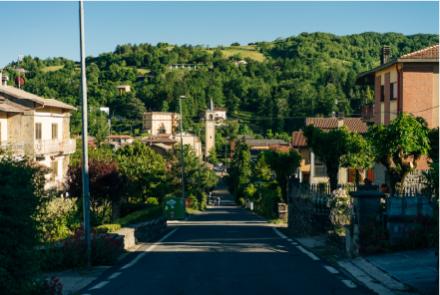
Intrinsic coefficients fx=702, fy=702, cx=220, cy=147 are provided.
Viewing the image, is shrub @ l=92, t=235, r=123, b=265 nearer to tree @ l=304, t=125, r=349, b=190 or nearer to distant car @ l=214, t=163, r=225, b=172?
tree @ l=304, t=125, r=349, b=190

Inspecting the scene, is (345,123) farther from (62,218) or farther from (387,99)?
(62,218)

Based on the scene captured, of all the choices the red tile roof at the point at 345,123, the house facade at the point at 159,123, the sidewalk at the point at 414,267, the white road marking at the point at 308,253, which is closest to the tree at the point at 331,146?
the white road marking at the point at 308,253

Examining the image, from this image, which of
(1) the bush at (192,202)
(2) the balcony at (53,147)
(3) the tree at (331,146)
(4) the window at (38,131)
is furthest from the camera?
(1) the bush at (192,202)

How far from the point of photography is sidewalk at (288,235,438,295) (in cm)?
1207

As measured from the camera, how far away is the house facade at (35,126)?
40.7 meters

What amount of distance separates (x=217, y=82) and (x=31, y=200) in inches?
7372

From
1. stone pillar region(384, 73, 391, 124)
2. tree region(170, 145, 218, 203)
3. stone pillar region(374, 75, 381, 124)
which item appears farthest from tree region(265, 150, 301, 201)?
tree region(170, 145, 218, 203)

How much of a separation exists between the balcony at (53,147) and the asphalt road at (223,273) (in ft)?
72.3

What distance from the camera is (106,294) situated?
1247 cm

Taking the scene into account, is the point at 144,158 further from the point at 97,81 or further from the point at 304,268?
the point at 97,81

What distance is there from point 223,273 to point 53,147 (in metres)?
32.2

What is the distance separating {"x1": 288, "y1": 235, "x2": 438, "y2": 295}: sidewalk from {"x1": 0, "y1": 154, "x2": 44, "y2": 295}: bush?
591 centimetres

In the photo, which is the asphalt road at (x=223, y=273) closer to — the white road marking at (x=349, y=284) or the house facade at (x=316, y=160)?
the white road marking at (x=349, y=284)

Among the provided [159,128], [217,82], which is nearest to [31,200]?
[159,128]
